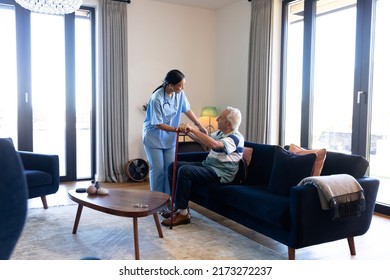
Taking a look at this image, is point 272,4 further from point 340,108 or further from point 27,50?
point 27,50

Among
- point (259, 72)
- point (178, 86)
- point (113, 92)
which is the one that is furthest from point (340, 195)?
point (113, 92)

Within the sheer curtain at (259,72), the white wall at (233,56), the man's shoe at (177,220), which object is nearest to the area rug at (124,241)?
the man's shoe at (177,220)

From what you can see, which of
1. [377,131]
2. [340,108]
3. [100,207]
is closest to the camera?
[100,207]

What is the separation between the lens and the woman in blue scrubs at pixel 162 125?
3406mm

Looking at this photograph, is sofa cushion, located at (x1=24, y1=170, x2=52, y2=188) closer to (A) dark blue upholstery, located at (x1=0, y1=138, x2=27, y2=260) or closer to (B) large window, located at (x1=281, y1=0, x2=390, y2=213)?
(A) dark blue upholstery, located at (x1=0, y1=138, x2=27, y2=260)

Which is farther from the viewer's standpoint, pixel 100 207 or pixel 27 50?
pixel 27 50

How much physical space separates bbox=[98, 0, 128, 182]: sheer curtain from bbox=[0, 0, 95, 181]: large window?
28 cm

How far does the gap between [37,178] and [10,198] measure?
2877 mm

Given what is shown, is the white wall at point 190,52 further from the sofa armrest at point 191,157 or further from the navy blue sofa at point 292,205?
the navy blue sofa at point 292,205

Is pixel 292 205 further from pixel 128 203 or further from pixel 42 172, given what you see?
pixel 42 172

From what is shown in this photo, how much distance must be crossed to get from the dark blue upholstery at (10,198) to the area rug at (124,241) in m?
1.78
